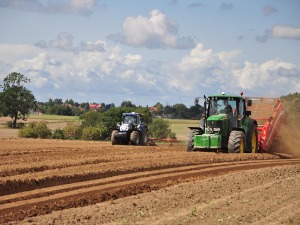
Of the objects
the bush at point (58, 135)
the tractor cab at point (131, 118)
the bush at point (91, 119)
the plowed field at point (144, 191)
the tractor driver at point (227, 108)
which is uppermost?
the bush at point (91, 119)

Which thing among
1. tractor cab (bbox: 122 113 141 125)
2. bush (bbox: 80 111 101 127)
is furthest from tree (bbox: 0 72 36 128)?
tractor cab (bbox: 122 113 141 125)

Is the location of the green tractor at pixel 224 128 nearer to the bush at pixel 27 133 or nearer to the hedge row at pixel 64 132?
the bush at pixel 27 133

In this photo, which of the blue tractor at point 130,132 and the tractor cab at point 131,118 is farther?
the tractor cab at point 131,118

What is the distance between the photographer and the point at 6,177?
16.0 metres

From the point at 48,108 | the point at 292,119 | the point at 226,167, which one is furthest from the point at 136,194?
the point at 48,108

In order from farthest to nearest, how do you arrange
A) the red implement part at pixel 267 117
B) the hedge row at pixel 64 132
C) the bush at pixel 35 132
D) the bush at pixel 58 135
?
the bush at pixel 58 135 → the hedge row at pixel 64 132 → the bush at pixel 35 132 → the red implement part at pixel 267 117

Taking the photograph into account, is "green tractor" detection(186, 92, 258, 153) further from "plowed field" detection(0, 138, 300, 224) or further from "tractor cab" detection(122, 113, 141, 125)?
"tractor cab" detection(122, 113, 141, 125)

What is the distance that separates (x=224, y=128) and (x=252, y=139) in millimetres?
1795

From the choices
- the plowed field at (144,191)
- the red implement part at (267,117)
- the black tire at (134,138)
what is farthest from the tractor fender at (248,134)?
the black tire at (134,138)

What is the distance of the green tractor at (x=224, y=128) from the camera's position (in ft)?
83.5

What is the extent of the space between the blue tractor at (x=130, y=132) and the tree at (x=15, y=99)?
4361cm

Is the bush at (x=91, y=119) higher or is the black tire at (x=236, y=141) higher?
the bush at (x=91, y=119)

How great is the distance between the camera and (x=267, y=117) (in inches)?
1185

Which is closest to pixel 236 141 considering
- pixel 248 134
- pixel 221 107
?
pixel 248 134
